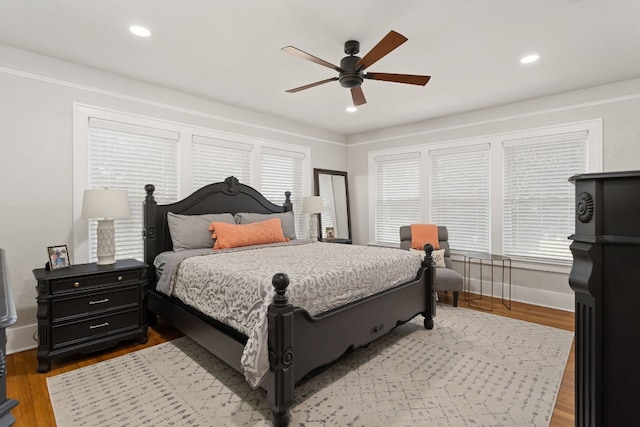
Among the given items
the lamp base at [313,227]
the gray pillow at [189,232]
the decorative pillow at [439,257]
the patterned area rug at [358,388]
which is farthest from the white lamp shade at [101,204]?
the decorative pillow at [439,257]

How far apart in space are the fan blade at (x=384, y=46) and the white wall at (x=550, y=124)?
9.59 feet

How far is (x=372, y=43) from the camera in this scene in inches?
108

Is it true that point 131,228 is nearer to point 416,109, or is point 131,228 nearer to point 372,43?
point 372,43

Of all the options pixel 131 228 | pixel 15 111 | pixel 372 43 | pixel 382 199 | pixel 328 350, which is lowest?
pixel 328 350

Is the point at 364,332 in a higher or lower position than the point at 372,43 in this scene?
lower

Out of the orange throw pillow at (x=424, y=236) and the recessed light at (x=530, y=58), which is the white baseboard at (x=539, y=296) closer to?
the orange throw pillow at (x=424, y=236)

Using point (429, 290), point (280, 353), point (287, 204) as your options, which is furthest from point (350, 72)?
point (287, 204)

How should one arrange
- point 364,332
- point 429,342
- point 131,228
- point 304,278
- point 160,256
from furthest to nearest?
1. point 131,228
2. point 160,256
3. point 429,342
4. point 364,332
5. point 304,278

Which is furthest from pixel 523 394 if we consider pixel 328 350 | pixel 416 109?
pixel 416 109

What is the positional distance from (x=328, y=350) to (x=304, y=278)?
1.81ft

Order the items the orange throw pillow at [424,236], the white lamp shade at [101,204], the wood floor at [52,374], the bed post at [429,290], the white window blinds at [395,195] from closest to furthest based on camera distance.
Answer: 1. the wood floor at [52,374]
2. the white lamp shade at [101,204]
3. the bed post at [429,290]
4. the orange throw pillow at [424,236]
5. the white window blinds at [395,195]

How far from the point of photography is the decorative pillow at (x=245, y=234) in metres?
3.52

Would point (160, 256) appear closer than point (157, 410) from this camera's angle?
No

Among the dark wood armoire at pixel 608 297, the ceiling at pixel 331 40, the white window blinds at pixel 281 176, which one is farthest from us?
the white window blinds at pixel 281 176
